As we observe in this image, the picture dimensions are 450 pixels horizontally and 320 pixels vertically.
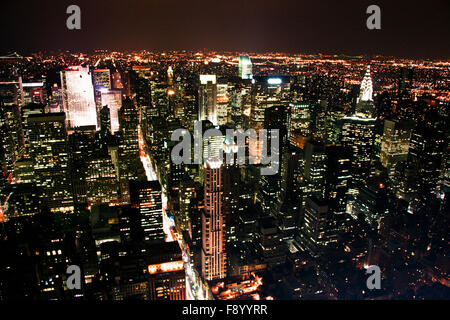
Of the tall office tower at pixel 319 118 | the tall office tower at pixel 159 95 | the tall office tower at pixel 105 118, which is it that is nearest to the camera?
the tall office tower at pixel 319 118

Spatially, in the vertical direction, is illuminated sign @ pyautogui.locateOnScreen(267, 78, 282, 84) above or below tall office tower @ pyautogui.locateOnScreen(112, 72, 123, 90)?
below

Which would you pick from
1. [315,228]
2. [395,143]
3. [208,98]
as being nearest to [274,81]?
[208,98]

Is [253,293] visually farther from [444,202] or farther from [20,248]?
[444,202]

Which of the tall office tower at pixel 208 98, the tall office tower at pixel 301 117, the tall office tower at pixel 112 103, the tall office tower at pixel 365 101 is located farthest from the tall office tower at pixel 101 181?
the tall office tower at pixel 365 101

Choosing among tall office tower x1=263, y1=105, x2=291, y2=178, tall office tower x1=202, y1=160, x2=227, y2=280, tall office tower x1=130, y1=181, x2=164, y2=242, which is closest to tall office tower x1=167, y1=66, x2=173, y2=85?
tall office tower x1=263, y1=105, x2=291, y2=178

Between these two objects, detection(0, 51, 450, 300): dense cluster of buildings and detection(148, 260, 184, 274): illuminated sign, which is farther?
detection(148, 260, 184, 274): illuminated sign

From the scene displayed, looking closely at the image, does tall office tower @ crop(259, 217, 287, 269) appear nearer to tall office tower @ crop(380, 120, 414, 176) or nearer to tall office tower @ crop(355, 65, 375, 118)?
tall office tower @ crop(355, 65, 375, 118)

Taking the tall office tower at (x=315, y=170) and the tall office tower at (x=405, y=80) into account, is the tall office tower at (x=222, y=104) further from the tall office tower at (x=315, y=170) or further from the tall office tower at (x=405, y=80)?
the tall office tower at (x=405, y=80)
